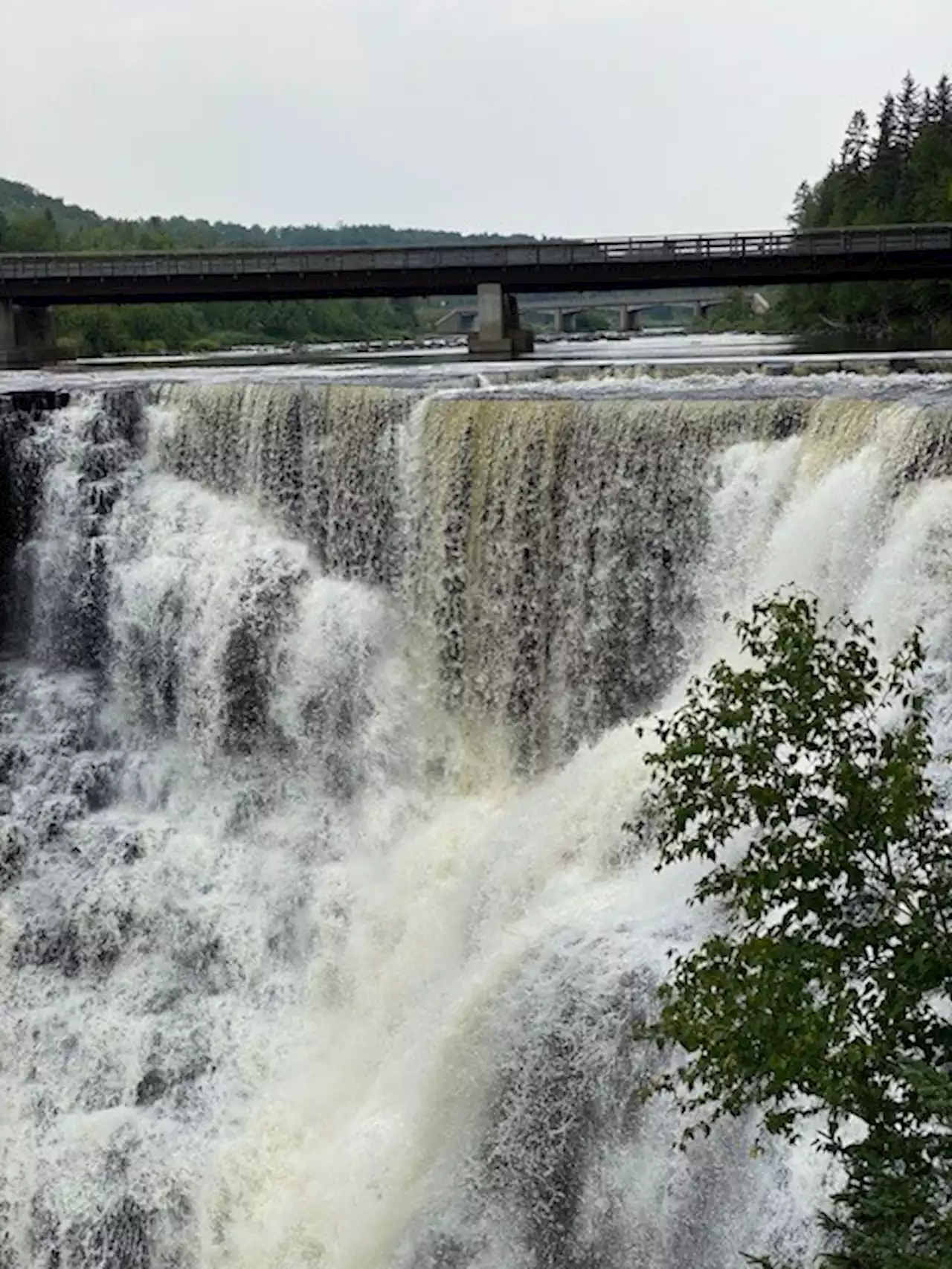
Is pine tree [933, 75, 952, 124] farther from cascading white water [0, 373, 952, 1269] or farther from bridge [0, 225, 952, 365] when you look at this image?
cascading white water [0, 373, 952, 1269]

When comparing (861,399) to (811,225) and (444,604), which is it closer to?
(444,604)

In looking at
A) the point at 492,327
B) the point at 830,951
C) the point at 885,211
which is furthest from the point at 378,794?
the point at 885,211

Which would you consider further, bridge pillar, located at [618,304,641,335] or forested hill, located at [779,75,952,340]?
bridge pillar, located at [618,304,641,335]

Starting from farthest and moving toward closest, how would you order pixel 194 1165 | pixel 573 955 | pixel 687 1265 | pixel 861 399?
pixel 861 399, pixel 194 1165, pixel 573 955, pixel 687 1265

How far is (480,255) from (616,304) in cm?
3115

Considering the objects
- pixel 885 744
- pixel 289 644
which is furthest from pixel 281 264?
pixel 885 744

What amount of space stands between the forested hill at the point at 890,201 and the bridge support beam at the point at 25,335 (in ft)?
81.8

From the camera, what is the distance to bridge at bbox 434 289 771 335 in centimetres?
7225

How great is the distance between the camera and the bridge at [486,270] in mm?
39406

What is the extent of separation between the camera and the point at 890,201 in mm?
63625

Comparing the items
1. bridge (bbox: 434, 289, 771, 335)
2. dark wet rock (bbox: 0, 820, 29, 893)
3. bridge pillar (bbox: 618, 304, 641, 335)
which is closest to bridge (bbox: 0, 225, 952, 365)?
bridge (bbox: 434, 289, 771, 335)

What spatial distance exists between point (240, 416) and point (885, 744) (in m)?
18.0

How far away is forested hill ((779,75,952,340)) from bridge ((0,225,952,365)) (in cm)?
647

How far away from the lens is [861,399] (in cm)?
1952
